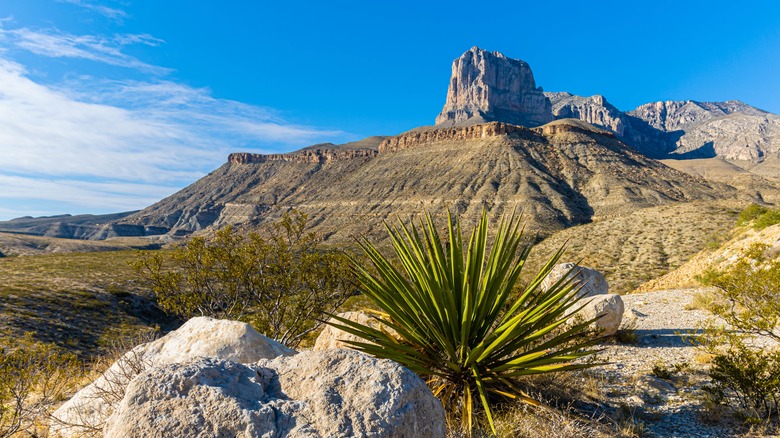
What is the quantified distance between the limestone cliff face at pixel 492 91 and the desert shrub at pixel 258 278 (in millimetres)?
161870

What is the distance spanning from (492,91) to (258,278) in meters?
179

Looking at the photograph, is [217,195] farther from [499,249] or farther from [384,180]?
[499,249]

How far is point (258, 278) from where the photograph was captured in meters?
8.61

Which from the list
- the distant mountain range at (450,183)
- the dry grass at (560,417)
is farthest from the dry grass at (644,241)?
the dry grass at (560,417)

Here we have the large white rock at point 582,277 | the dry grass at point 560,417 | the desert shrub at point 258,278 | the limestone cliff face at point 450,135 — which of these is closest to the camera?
the dry grass at point 560,417

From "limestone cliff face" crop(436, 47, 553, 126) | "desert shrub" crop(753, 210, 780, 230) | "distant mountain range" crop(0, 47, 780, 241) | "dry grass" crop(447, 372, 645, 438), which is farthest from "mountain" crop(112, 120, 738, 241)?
"limestone cliff face" crop(436, 47, 553, 126)

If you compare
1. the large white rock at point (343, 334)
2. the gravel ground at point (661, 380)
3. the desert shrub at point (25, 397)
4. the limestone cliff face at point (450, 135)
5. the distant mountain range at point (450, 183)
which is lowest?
the gravel ground at point (661, 380)

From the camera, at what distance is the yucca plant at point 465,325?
362 cm

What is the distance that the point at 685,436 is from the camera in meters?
3.72

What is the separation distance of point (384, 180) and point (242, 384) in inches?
3215

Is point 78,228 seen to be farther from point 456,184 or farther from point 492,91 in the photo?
point 492,91

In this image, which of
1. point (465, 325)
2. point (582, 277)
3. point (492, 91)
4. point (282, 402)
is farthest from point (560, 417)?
point (492, 91)

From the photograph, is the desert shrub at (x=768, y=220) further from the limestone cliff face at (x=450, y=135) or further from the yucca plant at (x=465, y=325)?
the limestone cliff face at (x=450, y=135)

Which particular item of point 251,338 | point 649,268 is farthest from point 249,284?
point 649,268
